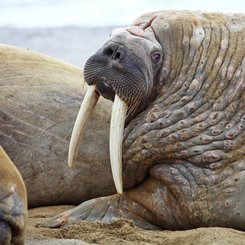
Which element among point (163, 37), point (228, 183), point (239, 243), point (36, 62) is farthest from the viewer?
point (36, 62)

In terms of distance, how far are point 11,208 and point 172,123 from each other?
7.76ft

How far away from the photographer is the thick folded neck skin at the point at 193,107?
20.8 feet

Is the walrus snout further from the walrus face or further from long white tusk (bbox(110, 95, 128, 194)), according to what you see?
long white tusk (bbox(110, 95, 128, 194))

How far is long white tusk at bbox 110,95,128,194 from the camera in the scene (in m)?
6.11

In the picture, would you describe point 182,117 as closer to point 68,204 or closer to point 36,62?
point 68,204

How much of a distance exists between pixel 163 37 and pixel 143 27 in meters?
0.16

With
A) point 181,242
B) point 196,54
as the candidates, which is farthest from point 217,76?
point 181,242

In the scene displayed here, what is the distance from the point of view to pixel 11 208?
423cm

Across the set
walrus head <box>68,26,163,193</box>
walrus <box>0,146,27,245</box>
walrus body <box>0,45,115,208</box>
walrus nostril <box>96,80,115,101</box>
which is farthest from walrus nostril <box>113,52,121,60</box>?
walrus <box>0,146,27,245</box>

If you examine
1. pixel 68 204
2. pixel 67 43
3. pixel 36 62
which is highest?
pixel 36 62

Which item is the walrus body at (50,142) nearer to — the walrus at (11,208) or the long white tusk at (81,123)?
the long white tusk at (81,123)

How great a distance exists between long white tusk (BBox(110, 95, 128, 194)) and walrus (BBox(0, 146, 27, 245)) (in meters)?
1.74

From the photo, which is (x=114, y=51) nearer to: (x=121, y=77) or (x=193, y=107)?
(x=121, y=77)

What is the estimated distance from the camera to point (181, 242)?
565 centimetres
